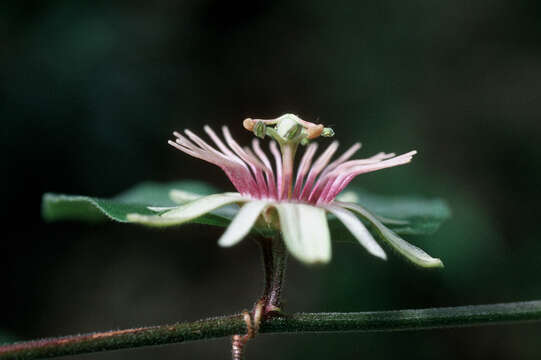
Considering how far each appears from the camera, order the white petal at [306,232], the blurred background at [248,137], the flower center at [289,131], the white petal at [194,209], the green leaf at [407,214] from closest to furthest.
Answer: the white petal at [306,232] < the white petal at [194,209] < the flower center at [289,131] < the green leaf at [407,214] < the blurred background at [248,137]

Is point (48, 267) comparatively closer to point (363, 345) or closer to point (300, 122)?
point (363, 345)

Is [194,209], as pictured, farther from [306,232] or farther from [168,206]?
[168,206]

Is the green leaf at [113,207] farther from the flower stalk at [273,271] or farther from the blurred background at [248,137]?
the blurred background at [248,137]

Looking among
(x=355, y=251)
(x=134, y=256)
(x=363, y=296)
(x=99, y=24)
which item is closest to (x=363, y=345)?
(x=363, y=296)

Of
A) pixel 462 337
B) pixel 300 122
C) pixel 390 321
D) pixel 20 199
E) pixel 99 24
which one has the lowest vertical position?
pixel 462 337

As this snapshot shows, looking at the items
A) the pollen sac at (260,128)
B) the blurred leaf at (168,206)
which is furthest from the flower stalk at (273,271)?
the pollen sac at (260,128)

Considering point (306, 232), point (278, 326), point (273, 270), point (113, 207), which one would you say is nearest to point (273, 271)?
point (273, 270)
